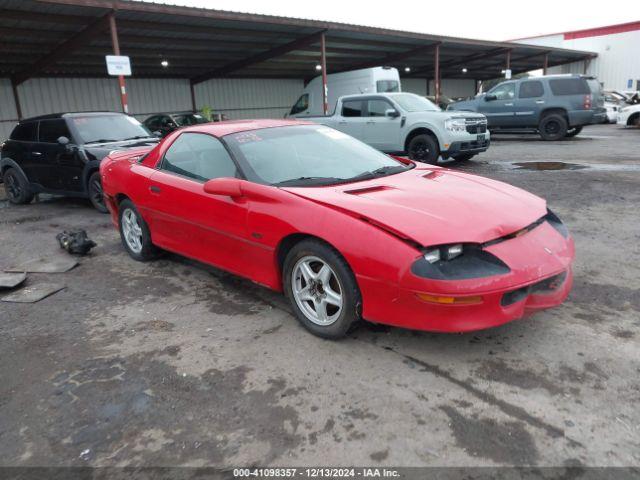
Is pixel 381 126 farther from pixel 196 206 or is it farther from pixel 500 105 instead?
pixel 196 206

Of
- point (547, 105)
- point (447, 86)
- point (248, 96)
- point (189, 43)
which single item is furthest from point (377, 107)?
point (447, 86)

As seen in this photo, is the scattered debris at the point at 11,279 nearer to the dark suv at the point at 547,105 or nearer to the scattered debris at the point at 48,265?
the scattered debris at the point at 48,265

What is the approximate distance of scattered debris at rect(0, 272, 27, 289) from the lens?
14.6 feet

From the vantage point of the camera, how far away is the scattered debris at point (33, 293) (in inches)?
166

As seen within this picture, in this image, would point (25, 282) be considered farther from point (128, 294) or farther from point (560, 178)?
point (560, 178)

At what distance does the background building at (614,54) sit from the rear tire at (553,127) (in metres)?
26.9

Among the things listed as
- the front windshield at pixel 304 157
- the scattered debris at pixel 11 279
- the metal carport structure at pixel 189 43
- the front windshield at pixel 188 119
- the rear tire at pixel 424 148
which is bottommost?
the scattered debris at pixel 11 279

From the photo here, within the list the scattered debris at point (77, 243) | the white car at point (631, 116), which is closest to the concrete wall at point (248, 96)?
the white car at point (631, 116)

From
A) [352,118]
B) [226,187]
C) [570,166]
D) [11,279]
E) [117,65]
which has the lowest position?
[11,279]

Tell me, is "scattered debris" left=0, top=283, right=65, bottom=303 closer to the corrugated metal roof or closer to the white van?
the corrugated metal roof

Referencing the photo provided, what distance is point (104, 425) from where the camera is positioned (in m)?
2.47

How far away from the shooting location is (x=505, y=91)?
1541cm

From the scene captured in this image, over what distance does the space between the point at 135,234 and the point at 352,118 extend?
23.9 feet

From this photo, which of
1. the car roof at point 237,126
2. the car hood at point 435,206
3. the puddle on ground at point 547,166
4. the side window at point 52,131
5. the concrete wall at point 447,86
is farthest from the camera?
the concrete wall at point 447,86
